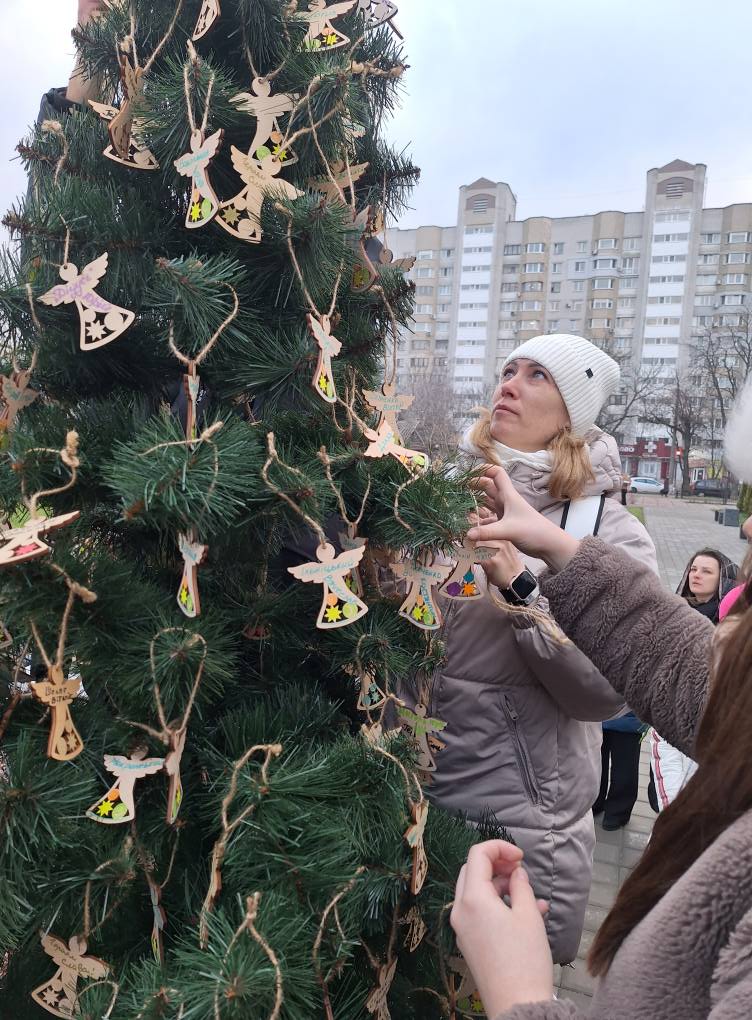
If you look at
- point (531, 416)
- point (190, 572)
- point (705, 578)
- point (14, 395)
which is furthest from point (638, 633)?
point (705, 578)

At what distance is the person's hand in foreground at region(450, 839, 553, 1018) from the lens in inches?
30.3

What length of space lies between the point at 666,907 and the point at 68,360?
96 centimetres

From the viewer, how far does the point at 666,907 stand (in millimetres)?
657

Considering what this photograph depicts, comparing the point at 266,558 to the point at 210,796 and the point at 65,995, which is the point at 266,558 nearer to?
the point at 210,796

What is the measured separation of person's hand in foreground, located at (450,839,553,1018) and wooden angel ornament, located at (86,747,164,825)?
1.30 feet

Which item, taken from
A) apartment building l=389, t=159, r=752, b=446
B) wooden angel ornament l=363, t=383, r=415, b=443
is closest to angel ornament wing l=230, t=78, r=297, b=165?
wooden angel ornament l=363, t=383, r=415, b=443

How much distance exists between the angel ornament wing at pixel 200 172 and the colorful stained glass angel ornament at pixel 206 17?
6.0 inches

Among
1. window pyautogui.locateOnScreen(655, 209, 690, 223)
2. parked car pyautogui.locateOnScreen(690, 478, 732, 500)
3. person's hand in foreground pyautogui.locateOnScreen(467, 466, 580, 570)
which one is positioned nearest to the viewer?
person's hand in foreground pyautogui.locateOnScreen(467, 466, 580, 570)

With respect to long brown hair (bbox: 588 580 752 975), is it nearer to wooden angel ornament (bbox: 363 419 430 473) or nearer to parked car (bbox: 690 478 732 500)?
wooden angel ornament (bbox: 363 419 430 473)

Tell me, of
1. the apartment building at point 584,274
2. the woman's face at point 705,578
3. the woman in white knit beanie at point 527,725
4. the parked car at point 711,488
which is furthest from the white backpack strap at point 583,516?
the apartment building at point 584,274

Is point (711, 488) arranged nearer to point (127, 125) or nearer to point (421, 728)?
point (421, 728)

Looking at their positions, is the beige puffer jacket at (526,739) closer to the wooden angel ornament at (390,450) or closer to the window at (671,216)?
the wooden angel ornament at (390,450)

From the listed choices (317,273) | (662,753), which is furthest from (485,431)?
(662,753)

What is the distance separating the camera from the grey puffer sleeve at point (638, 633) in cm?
120
